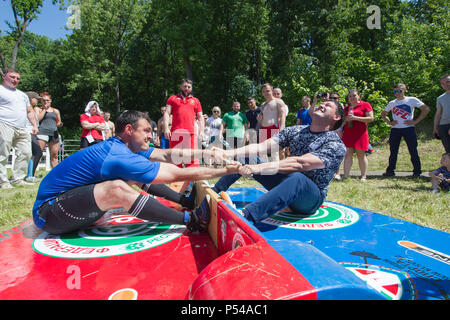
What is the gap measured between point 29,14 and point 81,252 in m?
19.4

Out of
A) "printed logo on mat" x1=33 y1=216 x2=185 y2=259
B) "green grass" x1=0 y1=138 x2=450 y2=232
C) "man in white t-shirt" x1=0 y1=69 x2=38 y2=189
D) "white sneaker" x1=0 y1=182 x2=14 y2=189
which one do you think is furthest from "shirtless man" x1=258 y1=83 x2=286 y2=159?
"white sneaker" x1=0 y1=182 x2=14 y2=189

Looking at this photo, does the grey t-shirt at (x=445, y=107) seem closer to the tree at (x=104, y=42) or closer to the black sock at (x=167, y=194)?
the black sock at (x=167, y=194)

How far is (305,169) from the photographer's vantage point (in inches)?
110

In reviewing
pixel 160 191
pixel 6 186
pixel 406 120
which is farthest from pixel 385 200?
pixel 6 186

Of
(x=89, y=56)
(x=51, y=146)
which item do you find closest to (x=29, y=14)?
(x=89, y=56)

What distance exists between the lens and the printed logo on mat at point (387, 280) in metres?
1.60

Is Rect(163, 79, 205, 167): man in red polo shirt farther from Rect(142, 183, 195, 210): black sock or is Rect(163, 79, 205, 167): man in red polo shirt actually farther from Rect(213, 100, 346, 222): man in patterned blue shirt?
Rect(213, 100, 346, 222): man in patterned blue shirt

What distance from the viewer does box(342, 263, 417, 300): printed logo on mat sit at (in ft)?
5.26

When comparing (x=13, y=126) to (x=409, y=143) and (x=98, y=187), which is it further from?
(x=409, y=143)

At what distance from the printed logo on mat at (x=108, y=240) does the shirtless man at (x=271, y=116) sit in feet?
12.0

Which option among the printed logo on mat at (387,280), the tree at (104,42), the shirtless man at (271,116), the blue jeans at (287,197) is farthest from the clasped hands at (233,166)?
the tree at (104,42)

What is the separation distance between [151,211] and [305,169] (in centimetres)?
152
